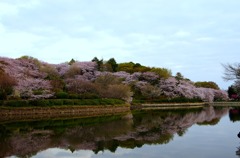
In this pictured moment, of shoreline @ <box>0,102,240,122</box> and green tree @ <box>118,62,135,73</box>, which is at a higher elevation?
green tree @ <box>118,62,135,73</box>

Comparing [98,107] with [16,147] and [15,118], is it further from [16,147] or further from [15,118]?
[16,147]

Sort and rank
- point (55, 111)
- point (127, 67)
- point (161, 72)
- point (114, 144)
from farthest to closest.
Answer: point (127, 67) → point (161, 72) → point (55, 111) → point (114, 144)

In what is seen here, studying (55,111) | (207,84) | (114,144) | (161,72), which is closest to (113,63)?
(161,72)

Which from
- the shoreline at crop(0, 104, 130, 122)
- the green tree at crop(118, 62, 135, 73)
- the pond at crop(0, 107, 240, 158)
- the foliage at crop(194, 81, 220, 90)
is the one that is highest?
the green tree at crop(118, 62, 135, 73)

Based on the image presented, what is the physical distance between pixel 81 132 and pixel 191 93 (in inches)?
1989

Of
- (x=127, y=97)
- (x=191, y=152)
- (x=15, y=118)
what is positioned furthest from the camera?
(x=127, y=97)

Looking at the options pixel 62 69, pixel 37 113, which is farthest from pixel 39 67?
pixel 37 113

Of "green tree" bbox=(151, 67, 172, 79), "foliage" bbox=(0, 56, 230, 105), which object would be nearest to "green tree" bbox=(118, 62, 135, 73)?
"foliage" bbox=(0, 56, 230, 105)

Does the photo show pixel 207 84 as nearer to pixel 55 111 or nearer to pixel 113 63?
pixel 113 63

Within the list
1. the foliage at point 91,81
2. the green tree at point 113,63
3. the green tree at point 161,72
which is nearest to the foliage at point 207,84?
the foliage at point 91,81

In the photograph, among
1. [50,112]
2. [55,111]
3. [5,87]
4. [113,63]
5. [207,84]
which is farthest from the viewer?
[207,84]

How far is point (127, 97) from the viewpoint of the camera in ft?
163

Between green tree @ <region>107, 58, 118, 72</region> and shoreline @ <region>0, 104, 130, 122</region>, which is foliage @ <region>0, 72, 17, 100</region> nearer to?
shoreline @ <region>0, 104, 130, 122</region>

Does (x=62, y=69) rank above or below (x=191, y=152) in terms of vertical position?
above
